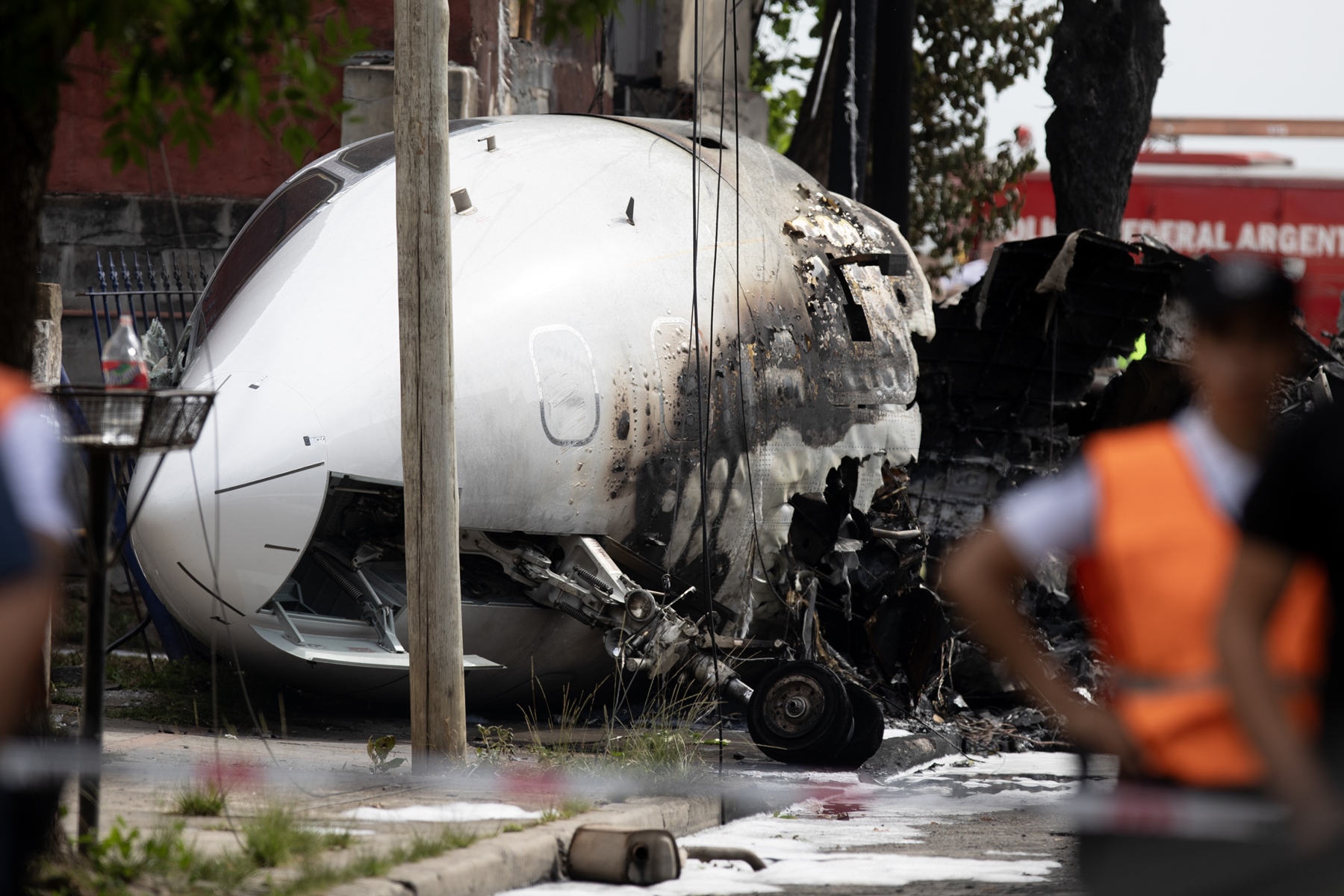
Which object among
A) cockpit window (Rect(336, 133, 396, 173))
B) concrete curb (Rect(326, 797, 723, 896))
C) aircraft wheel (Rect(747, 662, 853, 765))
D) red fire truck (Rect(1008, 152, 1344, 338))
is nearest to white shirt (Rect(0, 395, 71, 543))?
concrete curb (Rect(326, 797, 723, 896))

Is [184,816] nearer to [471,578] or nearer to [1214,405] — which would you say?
[471,578]

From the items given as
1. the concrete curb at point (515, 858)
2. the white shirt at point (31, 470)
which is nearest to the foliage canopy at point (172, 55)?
the white shirt at point (31, 470)

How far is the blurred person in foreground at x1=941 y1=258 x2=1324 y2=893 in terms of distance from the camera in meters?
2.41

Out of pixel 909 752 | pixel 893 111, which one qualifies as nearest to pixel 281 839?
pixel 909 752

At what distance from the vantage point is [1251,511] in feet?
7.64

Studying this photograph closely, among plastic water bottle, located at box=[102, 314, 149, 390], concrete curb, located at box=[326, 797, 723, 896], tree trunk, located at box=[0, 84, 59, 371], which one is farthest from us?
plastic water bottle, located at box=[102, 314, 149, 390]

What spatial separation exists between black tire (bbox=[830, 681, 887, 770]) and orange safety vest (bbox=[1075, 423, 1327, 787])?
5638 mm

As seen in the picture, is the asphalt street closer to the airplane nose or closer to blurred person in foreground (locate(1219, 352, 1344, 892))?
blurred person in foreground (locate(1219, 352, 1344, 892))

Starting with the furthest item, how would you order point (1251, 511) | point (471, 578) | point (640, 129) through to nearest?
1. point (640, 129)
2. point (471, 578)
3. point (1251, 511)

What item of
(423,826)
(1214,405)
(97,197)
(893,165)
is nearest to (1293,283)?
(1214,405)

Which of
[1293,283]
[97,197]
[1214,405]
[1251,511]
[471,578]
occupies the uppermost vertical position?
[97,197]

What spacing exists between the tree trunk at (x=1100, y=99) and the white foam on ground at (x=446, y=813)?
382 inches

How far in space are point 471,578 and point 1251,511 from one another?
5984mm

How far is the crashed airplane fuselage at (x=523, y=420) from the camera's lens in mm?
7281
